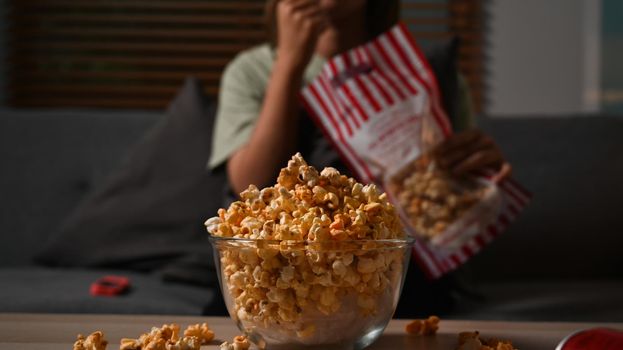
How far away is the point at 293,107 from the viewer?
4.88 feet

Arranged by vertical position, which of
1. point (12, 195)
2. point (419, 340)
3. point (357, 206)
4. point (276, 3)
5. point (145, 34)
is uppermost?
point (145, 34)

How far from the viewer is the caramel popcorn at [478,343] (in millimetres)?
699

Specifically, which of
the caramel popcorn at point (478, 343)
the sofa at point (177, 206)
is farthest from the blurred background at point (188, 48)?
the caramel popcorn at point (478, 343)

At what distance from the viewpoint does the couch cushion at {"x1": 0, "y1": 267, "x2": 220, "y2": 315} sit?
1.39 meters

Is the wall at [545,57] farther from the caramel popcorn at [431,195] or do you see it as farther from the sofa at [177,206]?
the caramel popcorn at [431,195]

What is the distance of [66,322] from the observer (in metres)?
0.83

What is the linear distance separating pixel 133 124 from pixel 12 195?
32cm

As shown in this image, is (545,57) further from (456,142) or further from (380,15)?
(456,142)

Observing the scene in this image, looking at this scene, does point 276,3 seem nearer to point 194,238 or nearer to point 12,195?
point 194,238

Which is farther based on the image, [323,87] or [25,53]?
[25,53]

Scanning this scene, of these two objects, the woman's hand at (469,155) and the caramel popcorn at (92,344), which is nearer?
the caramel popcorn at (92,344)

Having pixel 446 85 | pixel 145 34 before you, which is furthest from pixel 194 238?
pixel 145 34

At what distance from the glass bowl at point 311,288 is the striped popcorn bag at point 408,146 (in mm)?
602

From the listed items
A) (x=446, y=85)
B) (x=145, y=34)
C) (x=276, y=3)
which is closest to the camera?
(x=446, y=85)
